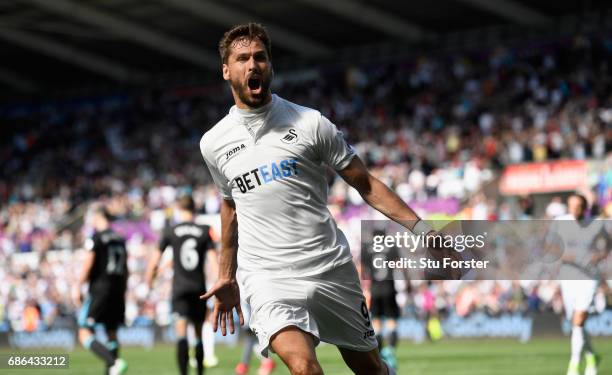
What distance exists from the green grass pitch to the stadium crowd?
9.02 feet

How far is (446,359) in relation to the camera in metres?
18.1

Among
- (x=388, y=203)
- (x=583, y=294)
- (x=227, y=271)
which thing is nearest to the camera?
(x=388, y=203)

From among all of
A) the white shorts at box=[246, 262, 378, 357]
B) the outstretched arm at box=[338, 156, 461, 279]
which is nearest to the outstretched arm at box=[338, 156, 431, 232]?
the outstretched arm at box=[338, 156, 461, 279]

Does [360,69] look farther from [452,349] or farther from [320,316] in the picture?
[320,316]

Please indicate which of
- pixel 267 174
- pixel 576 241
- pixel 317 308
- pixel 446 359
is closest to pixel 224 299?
pixel 317 308

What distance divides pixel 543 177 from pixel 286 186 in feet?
71.9

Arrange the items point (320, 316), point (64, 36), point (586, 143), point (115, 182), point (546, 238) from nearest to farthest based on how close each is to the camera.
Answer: point (320, 316) < point (546, 238) < point (586, 143) < point (115, 182) < point (64, 36)

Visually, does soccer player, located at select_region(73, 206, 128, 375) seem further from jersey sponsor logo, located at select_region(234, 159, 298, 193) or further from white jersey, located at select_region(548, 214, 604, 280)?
jersey sponsor logo, located at select_region(234, 159, 298, 193)

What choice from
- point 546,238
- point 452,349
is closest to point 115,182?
point 452,349

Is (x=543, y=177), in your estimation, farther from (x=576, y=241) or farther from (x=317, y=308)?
(x=317, y=308)

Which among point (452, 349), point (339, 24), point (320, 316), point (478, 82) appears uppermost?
point (339, 24)

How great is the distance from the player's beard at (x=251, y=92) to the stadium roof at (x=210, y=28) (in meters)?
33.1

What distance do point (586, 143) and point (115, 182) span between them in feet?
65.0

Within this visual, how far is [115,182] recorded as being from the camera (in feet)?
138
